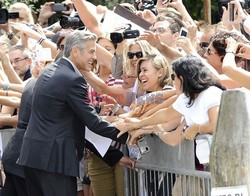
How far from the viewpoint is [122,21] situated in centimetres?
969

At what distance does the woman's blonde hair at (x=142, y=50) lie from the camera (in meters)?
Result: 8.23

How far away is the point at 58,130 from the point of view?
7.68 meters

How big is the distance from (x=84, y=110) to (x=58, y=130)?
0.29m

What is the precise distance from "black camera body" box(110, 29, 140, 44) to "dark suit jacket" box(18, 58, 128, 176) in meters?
1.32

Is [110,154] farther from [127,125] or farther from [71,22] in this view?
[71,22]

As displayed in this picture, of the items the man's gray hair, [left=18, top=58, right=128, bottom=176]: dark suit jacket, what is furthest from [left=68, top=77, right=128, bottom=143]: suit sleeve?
the man's gray hair

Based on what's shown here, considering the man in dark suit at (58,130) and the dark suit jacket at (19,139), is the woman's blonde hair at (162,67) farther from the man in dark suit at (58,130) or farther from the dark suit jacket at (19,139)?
the dark suit jacket at (19,139)

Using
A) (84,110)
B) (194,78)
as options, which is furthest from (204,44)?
(194,78)

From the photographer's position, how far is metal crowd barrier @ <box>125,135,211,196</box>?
6988 millimetres

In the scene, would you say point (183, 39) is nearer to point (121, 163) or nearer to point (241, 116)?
point (121, 163)

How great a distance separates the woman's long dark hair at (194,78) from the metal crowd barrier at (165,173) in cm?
40

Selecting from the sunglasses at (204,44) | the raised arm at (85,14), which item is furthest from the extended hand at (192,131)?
the raised arm at (85,14)

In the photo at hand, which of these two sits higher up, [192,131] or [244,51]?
[244,51]

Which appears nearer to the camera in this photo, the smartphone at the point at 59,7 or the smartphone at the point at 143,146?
the smartphone at the point at 143,146
